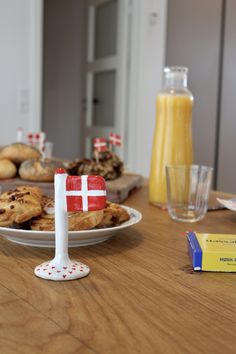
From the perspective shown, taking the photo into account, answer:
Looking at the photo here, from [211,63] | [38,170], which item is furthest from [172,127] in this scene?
[211,63]

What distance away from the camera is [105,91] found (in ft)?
13.7

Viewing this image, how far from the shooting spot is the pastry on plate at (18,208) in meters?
0.69

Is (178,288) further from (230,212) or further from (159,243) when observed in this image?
(230,212)

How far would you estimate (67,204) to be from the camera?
22.5 inches

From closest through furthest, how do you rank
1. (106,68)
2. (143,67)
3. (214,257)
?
(214,257), (143,67), (106,68)

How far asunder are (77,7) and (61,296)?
14.8ft

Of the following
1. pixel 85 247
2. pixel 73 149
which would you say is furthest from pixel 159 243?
pixel 73 149

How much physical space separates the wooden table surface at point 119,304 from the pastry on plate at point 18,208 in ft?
0.17

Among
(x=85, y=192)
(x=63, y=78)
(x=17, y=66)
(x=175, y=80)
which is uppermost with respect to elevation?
(x=63, y=78)

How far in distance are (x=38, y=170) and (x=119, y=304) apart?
664 millimetres

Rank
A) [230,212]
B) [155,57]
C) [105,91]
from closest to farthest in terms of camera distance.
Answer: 1. [230,212]
2. [155,57]
3. [105,91]

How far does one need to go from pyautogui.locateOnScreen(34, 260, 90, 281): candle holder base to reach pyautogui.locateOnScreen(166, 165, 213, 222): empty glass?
39cm

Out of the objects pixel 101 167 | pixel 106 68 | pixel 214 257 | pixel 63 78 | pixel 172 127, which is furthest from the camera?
pixel 63 78

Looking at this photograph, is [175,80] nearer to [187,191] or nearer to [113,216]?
[187,191]
